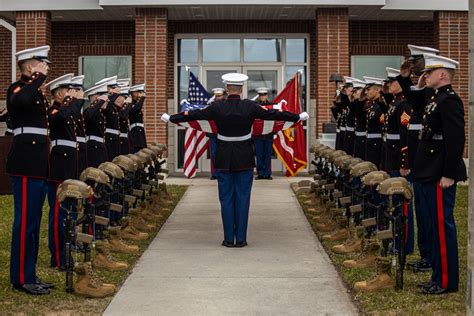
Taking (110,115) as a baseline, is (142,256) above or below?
below

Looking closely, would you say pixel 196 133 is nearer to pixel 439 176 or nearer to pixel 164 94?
pixel 164 94

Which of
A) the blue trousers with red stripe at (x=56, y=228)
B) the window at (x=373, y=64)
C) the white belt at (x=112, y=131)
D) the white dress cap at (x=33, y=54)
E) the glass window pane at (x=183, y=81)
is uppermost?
the window at (x=373, y=64)

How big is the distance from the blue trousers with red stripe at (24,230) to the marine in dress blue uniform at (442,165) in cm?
310

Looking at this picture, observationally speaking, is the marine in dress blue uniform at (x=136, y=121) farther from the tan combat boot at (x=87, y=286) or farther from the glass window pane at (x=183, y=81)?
the tan combat boot at (x=87, y=286)

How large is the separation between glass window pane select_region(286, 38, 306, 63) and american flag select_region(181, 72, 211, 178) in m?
3.60

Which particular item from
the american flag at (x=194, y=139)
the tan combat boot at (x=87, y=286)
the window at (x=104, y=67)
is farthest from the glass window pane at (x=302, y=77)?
the tan combat boot at (x=87, y=286)

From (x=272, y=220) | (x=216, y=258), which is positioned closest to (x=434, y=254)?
(x=216, y=258)

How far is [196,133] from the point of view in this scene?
15.5 metres

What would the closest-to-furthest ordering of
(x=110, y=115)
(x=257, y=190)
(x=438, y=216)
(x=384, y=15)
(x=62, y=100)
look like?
(x=438, y=216), (x=62, y=100), (x=110, y=115), (x=257, y=190), (x=384, y=15)

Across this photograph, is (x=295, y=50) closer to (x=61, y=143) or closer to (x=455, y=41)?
(x=455, y=41)

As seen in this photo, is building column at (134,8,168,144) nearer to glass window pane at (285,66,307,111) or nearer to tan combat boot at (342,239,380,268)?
glass window pane at (285,66,307,111)

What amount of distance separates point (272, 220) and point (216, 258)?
310cm

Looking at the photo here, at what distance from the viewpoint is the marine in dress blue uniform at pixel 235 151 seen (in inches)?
366

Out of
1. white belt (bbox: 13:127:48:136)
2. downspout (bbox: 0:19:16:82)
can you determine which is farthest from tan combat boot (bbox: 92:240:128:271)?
downspout (bbox: 0:19:16:82)
